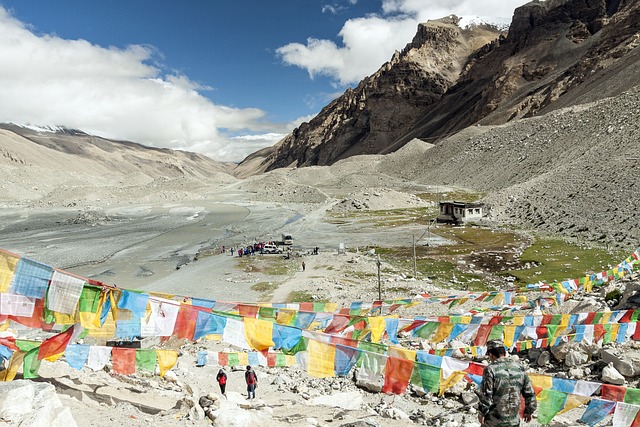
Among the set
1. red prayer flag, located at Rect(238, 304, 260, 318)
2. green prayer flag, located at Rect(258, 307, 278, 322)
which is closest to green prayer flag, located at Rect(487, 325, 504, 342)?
green prayer flag, located at Rect(258, 307, 278, 322)

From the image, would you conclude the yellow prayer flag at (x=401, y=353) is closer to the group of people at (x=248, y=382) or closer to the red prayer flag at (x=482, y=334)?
the group of people at (x=248, y=382)

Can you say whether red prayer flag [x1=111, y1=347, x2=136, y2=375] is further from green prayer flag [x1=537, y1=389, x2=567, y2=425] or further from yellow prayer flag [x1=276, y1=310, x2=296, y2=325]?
green prayer flag [x1=537, y1=389, x2=567, y2=425]

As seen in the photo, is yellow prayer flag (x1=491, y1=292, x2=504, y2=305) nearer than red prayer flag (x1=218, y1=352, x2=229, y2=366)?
No

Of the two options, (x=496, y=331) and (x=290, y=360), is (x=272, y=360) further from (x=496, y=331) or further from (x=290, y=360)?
(x=496, y=331)

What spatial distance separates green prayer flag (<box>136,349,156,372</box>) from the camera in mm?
10070

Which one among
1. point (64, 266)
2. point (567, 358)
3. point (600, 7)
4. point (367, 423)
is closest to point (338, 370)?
point (367, 423)

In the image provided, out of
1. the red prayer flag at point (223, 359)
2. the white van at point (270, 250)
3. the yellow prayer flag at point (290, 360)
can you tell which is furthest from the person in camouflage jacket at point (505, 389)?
the white van at point (270, 250)

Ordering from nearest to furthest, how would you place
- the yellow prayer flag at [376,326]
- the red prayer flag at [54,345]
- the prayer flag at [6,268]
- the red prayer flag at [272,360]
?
the red prayer flag at [54,345] < the prayer flag at [6,268] < the red prayer flag at [272,360] < the yellow prayer flag at [376,326]

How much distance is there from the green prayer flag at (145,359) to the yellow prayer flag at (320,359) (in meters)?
3.53

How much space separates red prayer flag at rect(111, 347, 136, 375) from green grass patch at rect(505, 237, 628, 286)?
2690 centimetres

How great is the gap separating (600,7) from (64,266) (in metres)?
228

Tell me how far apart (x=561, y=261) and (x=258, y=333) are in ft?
111

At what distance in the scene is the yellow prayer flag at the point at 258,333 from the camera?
9.96m

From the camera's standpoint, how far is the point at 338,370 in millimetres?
9781
